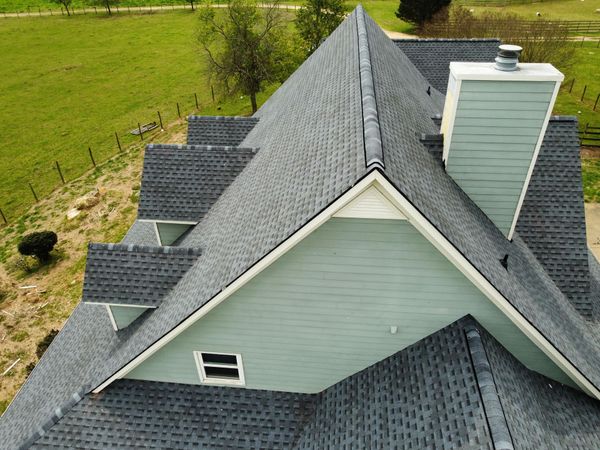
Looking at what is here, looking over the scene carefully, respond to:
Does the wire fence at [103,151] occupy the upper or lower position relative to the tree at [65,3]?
lower

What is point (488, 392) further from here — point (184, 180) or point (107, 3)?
point (107, 3)

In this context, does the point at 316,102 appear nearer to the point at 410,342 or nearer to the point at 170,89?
the point at 410,342

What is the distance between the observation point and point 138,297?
10.9 metres

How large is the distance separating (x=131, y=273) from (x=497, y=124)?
385 inches

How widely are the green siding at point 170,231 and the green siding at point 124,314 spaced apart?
3844 millimetres

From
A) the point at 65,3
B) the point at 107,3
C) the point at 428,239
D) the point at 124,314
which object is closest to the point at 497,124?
the point at 428,239

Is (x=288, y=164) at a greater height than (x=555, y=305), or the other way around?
(x=288, y=164)

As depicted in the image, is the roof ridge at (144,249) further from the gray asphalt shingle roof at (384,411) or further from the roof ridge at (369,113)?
the roof ridge at (369,113)

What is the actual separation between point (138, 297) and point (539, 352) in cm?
951

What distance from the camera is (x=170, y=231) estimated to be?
48.6 ft

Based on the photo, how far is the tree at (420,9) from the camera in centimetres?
5800

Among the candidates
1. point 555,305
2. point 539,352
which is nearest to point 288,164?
point 539,352

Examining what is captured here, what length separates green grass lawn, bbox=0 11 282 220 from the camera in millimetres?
34625

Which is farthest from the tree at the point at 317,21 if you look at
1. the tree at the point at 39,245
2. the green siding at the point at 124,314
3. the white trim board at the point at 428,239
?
the white trim board at the point at 428,239
